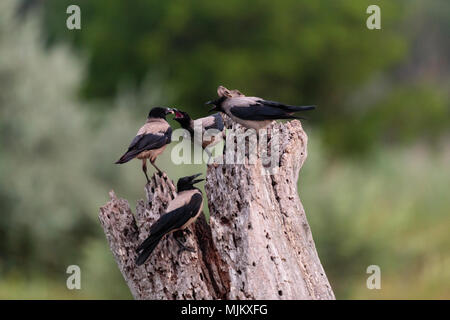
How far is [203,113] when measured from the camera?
1925 cm

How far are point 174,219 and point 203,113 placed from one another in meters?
15.0

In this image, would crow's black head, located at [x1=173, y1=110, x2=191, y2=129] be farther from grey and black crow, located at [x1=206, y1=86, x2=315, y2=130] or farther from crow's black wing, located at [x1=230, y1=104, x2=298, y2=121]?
crow's black wing, located at [x1=230, y1=104, x2=298, y2=121]

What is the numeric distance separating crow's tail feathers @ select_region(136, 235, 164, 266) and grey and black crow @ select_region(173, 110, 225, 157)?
1.39 m

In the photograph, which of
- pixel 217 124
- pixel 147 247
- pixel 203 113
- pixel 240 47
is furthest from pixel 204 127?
pixel 240 47

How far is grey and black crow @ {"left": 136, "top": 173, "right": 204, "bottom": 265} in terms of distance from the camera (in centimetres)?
432

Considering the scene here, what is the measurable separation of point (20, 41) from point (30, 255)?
3731mm

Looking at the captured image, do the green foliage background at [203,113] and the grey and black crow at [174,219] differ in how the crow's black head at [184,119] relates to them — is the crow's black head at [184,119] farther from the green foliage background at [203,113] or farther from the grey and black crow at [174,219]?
the green foliage background at [203,113]

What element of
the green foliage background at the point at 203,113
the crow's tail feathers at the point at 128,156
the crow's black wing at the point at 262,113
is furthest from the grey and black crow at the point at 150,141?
the green foliage background at the point at 203,113

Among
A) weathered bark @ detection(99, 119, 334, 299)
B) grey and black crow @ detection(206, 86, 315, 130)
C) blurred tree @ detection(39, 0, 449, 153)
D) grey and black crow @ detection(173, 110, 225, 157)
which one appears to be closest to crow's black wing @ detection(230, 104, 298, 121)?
grey and black crow @ detection(206, 86, 315, 130)

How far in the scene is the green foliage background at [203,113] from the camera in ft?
34.9

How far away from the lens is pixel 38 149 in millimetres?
12344

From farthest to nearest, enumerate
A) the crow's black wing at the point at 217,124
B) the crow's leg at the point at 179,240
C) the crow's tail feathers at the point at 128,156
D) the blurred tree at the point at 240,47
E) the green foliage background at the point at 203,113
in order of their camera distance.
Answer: the blurred tree at the point at 240,47 < the green foliage background at the point at 203,113 < the crow's black wing at the point at 217,124 < the crow's tail feathers at the point at 128,156 < the crow's leg at the point at 179,240

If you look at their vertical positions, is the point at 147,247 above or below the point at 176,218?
below

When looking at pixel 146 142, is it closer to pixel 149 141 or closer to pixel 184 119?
→ pixel 149 141
